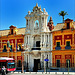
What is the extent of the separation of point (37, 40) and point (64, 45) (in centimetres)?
765

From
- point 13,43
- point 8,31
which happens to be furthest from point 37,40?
point 8,31

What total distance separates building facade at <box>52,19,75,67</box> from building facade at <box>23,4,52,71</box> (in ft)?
4.91

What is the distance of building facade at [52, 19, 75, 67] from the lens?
1729 inches

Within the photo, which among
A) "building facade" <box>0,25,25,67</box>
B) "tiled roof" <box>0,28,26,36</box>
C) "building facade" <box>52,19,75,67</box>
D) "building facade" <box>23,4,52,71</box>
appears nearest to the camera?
"building facade" <box>52,19,75,67</box>

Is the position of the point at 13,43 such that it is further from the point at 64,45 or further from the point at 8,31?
the point at 64,45

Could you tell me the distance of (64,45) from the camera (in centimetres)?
4484

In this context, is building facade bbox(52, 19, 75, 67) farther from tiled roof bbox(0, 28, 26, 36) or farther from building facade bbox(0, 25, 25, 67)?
tiled roof bbox(0, 28, 26, 36)

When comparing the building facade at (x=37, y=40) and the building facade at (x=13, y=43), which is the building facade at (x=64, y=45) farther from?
the building facade at (x=13, y=43)

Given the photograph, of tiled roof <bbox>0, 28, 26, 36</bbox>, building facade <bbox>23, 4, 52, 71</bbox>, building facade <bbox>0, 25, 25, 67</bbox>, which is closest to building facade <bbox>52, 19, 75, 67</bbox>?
building facade <bbox>23, 4, 52, 71</bbox>

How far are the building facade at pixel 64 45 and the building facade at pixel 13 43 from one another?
9452 millimetres

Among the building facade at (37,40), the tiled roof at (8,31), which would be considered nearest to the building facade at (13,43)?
the tiled roof at (8,31)

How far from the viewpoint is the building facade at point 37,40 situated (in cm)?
4703

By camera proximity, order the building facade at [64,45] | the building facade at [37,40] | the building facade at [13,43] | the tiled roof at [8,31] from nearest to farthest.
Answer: the building facade at [64,45] < the building facade at [37,40] < the building facade at [13,43] < the tiled roof at [8,31]

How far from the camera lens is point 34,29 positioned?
4897 cm
